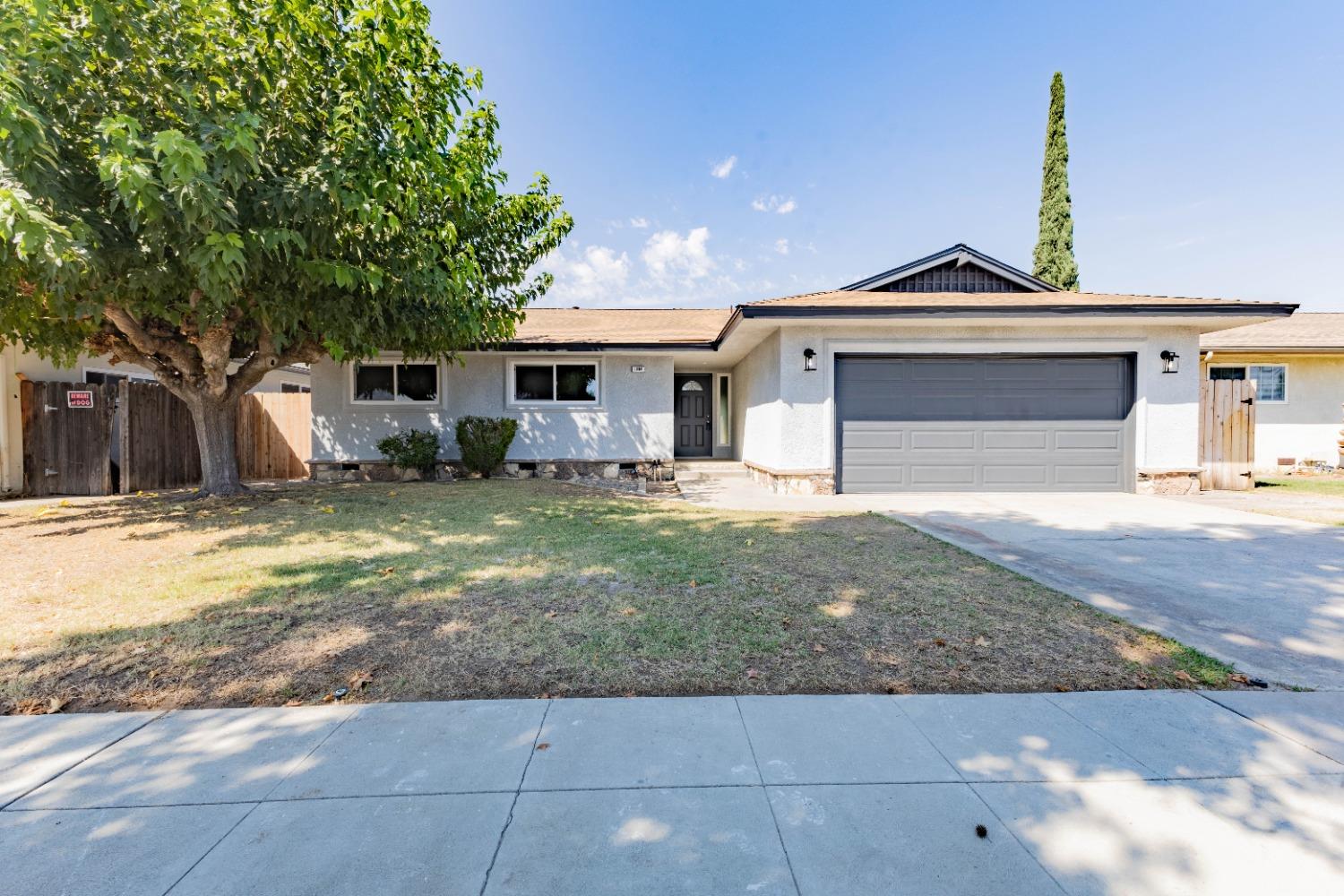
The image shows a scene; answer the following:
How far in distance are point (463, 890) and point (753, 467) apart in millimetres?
10792

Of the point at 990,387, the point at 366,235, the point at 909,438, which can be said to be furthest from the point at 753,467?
the point at 366,235

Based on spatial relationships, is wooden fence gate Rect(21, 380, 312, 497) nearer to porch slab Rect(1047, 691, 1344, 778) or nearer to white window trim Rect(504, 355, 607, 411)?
white window trim Rect(504, 355, 607, 411)

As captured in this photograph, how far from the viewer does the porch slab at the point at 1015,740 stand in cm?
224

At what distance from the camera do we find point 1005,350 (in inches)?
387

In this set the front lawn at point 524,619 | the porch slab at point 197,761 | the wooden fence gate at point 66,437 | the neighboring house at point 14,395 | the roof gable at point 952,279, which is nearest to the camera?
the porch slab at point 197,761

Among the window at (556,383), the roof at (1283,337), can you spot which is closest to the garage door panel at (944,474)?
the window at (556,383)

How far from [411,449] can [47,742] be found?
884cm

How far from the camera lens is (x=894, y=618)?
151 inches

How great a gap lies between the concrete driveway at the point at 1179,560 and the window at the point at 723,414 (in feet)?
21.2

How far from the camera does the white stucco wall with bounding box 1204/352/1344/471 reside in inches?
551

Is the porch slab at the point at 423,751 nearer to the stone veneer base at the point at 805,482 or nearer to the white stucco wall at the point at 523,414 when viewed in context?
the stone veneer base at the point at 805,482

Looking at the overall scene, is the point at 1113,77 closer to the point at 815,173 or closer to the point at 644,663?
the point at 815,173

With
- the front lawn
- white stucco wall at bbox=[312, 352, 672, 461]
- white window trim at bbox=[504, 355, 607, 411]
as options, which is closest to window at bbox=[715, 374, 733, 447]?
white stucco wall at bbox=[312, 352, 672, 461]

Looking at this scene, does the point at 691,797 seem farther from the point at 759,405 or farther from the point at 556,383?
the point at 556,383
